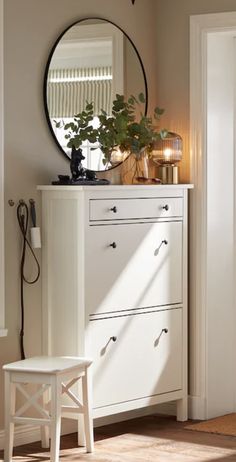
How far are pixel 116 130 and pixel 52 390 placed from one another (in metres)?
1.35

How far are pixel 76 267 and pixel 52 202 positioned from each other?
1.10 ft

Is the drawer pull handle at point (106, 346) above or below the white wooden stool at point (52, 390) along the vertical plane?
above

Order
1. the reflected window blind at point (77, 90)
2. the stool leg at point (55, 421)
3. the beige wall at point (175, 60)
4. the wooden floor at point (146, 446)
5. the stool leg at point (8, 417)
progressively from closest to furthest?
the stool leg at point (55, 421), the stool leg at point (8, 417), the wooden floor at point (146, 446), the reflected window blind at point (77, 90), the beige wall at point (175, 60)

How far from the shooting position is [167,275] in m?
4.91

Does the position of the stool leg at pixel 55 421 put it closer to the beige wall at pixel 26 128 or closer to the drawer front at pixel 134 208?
the beige wall at pixel 26 128

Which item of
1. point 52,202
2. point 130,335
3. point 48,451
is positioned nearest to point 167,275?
point 130,335

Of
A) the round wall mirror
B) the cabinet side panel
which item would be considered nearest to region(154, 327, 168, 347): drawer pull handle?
the cabinet side panel

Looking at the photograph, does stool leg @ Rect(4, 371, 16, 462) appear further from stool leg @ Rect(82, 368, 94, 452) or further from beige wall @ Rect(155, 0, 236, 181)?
beige wall @ Rect(155, 0, 236, 181)

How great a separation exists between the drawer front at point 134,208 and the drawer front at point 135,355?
490 millimetres

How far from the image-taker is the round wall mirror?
4609 millimetres

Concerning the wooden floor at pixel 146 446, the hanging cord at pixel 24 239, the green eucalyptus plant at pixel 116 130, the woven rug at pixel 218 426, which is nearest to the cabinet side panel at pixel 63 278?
the hanging cord at pixel 24 239

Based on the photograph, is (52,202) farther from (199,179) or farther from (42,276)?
(199,179)

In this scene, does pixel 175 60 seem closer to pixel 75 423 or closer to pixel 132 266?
pixel 132 266

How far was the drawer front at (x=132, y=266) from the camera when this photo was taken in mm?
4477
